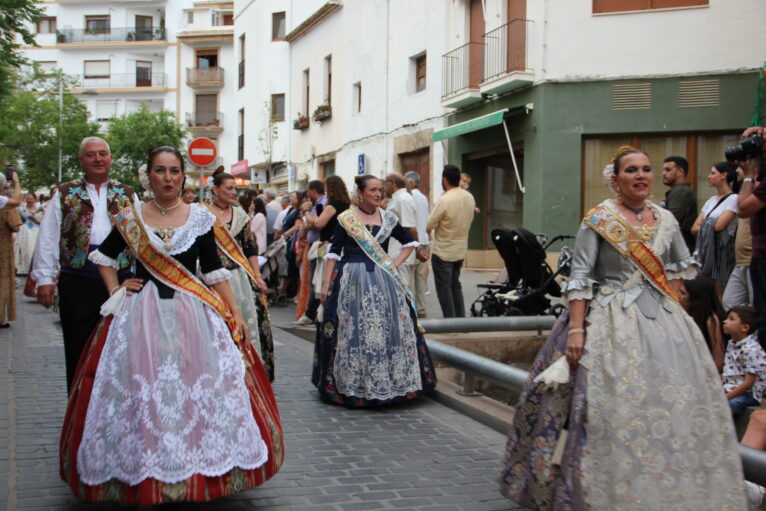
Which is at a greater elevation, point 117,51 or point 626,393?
point 117,51

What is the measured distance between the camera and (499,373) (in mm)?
6285

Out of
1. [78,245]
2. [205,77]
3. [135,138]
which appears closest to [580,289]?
[78,245]

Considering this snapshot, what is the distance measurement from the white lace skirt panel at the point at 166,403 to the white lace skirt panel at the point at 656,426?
165cm

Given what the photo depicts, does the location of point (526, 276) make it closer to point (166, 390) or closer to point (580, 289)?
point (580, 289)

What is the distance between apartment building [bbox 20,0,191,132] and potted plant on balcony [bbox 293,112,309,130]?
106 ft

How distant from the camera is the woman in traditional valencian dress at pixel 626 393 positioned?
153 inches

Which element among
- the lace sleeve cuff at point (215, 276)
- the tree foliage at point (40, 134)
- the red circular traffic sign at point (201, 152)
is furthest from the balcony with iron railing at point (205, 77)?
the lace sleeve cuff at point (215, 276)

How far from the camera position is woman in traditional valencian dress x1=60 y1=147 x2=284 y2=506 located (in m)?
3.98

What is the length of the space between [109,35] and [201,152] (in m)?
51.3

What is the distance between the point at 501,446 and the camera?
597 centimetres

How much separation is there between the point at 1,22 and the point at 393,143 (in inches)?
445

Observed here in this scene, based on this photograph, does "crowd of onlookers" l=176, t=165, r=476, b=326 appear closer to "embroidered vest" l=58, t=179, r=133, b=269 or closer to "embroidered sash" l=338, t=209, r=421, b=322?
"embroidered sash" l=338, t=209, r=421, b=322

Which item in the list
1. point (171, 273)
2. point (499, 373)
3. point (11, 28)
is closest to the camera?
point (171, 273)

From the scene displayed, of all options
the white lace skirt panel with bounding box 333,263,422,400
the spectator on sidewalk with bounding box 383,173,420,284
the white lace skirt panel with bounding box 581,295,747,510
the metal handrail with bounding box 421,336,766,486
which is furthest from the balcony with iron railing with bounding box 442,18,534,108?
the white lace skirt panel with bounding box 581,295,747,510
